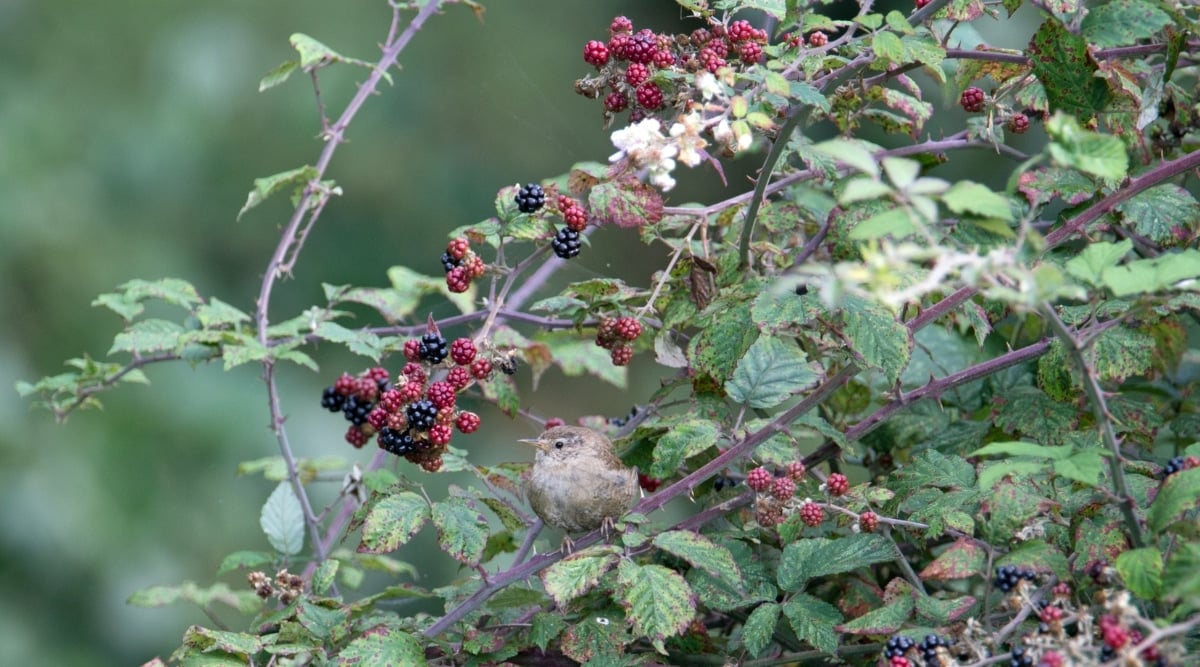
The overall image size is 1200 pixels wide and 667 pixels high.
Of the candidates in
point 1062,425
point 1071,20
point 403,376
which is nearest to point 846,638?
point 1062,425

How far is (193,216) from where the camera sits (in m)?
3.69

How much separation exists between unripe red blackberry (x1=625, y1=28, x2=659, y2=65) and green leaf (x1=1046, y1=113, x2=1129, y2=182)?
2.06 feet

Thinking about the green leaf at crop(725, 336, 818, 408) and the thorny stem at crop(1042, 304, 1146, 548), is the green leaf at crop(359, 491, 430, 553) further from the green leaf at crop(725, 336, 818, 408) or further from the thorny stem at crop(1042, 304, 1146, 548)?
the thorny stem at crop(1042, 304, 1146, 548)

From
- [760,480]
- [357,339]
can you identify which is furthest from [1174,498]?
[357,339]

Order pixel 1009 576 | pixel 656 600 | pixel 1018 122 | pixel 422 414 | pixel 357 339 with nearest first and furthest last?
pixel 1009 576
pixel 656 600
pixel 422 414
pixel 1018 122
pixel 357 339

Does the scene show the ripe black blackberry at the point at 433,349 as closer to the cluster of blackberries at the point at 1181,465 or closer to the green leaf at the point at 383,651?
the green leaf at the point at 383,651

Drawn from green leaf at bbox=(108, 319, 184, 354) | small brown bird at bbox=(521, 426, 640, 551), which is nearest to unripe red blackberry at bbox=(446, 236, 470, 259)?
small brown bird at bbox=(521, 426, 640, 551)

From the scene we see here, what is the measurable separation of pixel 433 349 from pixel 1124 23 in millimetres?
859

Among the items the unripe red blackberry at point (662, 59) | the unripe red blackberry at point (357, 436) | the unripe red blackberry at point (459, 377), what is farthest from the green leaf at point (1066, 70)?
the unripe red blackberry at point (357, 436)

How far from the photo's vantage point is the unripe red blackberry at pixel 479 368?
4.85ft

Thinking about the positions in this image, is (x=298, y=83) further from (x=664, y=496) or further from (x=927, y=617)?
(x=927, y=617)

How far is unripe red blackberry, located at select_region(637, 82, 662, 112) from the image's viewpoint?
1517 millimetres

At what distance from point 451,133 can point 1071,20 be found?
2825 millimetres

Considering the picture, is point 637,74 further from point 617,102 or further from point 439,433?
point 439,433
